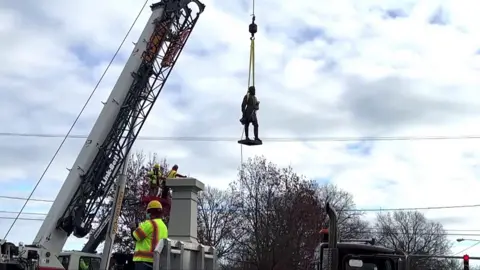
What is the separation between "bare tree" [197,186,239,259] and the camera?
46891mm

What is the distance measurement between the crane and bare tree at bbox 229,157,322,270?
19434 mm

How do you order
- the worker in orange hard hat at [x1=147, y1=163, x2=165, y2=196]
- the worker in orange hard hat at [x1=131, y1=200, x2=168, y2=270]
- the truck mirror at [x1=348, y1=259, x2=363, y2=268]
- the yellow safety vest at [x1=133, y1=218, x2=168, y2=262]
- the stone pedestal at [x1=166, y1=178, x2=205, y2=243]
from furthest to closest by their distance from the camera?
the worker in orange hard hat at [x1=147, y1=163, x2=165, y2=196] → the truck mirror at [x1=348, y1=259, x2=363, y2=268] → the stone pedestal at [x1=166, y1=178, x2=205, y2=243] → the yellow safety vest at [x1=133, y1=218, x2=168, y2=262] → the worker in orange hard hat at [x1=131, y1=200, x2=168, y2=270]

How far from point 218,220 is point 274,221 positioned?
9146 millimetres

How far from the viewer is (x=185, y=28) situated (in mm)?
20594

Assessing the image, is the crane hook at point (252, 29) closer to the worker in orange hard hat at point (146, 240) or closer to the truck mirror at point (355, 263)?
the truck mirror at point (355, 263)

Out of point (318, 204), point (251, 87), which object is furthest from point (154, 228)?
point (318, 204)

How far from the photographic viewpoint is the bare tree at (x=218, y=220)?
4689 cm

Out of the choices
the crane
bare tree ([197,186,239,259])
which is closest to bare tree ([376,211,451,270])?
bare tree ([197,186,239,259])

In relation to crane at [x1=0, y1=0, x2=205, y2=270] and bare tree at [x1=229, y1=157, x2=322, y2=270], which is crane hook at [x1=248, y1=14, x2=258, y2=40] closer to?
crane at [x1=0, y1=0, x2=205, y2=270]

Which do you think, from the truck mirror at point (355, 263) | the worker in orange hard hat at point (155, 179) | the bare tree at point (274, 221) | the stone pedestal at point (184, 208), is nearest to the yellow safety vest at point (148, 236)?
the stone pedestal at point (184, 208)

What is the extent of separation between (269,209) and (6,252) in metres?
27.8

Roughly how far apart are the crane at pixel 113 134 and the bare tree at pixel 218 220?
2620 cm

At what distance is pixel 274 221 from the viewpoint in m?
41.4

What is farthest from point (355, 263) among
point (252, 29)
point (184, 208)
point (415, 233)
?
point (415, 233)
